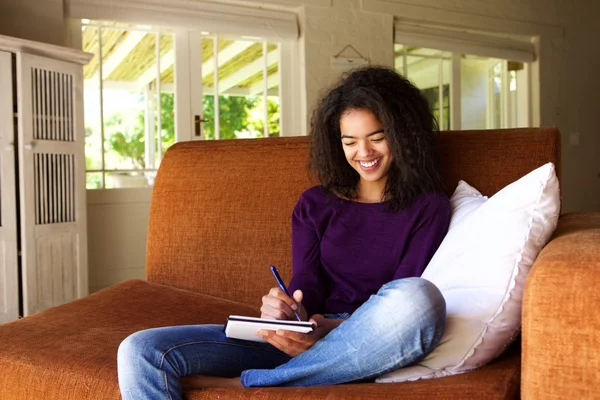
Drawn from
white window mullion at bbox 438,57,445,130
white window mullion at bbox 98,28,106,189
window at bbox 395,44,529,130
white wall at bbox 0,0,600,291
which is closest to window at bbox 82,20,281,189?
white window mullion at bbox 98,28,106,189

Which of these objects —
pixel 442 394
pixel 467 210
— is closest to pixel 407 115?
pixel 467 210

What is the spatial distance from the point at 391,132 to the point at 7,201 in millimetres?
2538

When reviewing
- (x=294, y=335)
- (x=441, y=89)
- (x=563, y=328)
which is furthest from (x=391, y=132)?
(x=441, y=89)

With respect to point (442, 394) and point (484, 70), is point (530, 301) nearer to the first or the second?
point (442, 394)

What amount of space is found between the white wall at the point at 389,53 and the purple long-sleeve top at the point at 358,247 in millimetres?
2607

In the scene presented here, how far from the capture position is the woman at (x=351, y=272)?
111cm

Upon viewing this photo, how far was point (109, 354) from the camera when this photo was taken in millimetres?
1429

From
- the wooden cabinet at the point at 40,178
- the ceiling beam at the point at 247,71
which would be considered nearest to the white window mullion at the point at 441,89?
the ceiling beam at the point at 247,71

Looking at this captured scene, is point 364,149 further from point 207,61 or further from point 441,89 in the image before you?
point 441,89

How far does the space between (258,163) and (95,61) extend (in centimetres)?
287

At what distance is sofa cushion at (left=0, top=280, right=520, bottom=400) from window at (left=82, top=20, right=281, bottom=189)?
8.90ft

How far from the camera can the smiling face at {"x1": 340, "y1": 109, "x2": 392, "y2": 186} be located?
5.18 ft

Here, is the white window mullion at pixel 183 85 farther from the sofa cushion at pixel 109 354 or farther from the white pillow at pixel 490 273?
the white pillow at pixel 490 273

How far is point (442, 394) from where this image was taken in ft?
3.50
